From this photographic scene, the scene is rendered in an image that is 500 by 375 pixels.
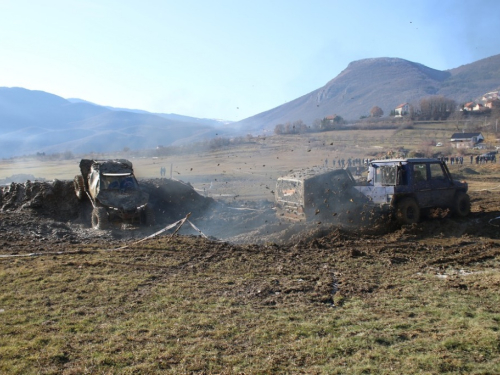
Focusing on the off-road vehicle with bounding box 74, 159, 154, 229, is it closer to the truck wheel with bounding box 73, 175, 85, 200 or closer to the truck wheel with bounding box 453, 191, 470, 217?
the truck wheel with bounding box 73, 175, 85, 200

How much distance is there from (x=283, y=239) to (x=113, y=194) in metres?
6.62

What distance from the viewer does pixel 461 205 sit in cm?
1406

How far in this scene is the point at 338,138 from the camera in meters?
58.0

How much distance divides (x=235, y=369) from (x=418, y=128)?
67.3 metres

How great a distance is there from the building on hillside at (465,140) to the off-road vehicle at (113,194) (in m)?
50.4

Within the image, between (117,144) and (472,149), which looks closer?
(472,149)

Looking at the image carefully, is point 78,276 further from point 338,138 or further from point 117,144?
point 117,144

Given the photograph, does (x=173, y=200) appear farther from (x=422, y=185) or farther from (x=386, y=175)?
(x=422, y=185)

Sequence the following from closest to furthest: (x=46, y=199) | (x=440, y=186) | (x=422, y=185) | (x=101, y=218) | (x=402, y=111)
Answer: (x=422, y=185)
(x=440, y=186)
(x=101, y=218)
(x=46, y=199)
(x=402, y=111)

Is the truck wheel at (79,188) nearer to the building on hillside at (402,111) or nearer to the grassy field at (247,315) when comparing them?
the grassy field at (247,315)

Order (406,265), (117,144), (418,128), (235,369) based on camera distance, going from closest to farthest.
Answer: (235,369) < (406,265) < (418,128) < (117,144)

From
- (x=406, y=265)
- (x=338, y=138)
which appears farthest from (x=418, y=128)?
(x=406, y=265)

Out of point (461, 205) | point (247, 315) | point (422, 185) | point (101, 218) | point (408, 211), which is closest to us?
point (247, 315)

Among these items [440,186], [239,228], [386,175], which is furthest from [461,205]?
[239,228]
